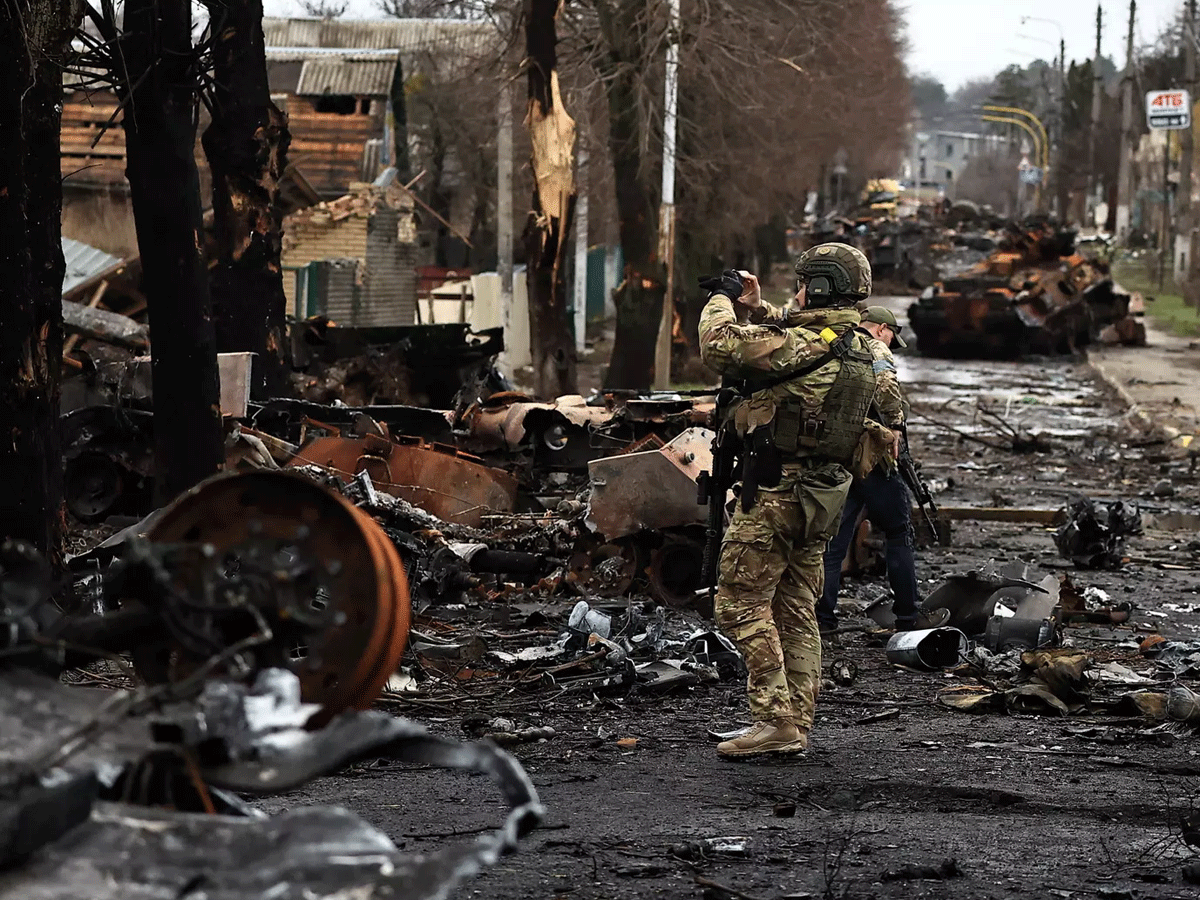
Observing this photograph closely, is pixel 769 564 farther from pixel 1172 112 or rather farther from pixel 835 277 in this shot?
pixel 1172 112

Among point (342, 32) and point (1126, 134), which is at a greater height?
point (342, 32)

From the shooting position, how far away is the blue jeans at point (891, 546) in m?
9.95

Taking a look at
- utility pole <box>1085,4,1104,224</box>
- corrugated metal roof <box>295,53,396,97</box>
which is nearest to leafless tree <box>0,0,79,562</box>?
corrugated metal roof <box>295,53,396,97</box>

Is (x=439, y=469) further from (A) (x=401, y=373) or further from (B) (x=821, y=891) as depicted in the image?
(B) (x=821, y=891)

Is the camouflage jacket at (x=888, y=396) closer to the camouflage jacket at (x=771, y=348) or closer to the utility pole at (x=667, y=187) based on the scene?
the camouflage jacket at (x=771, y=348)

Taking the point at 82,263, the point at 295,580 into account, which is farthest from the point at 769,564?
the point at 82,263

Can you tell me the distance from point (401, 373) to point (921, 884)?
13381 millimetres

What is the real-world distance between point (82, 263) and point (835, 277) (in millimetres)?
22036

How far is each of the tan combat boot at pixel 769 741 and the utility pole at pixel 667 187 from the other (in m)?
16.1

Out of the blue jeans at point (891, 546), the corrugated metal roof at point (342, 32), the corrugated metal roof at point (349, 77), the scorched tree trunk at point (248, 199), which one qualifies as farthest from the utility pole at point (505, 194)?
the corrugated metal roof at point (342, 32)

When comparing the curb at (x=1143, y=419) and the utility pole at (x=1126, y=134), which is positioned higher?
the utility pole at (x=1126, y=134)

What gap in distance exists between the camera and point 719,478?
26.1ft

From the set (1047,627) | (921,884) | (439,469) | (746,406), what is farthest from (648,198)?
(921,884)

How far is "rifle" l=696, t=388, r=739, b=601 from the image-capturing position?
25.1 ft
